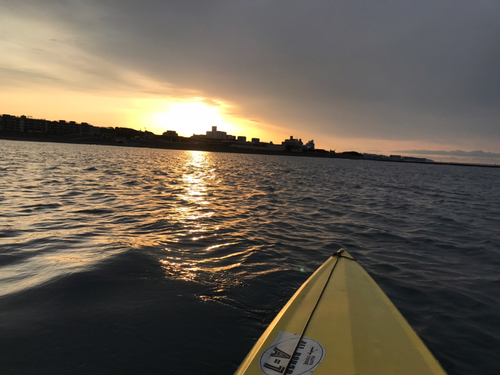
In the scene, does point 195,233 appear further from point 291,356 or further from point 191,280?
point 291,356

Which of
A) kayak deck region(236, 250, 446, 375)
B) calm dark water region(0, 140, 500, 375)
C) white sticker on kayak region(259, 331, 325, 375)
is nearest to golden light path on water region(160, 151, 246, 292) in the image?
calm dark water region(0, 140, 500, 375)

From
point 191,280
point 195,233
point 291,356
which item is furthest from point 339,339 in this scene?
point 195,233

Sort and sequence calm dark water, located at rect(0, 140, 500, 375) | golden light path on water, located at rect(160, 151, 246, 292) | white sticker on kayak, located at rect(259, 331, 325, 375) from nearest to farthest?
1. white sticker on kayak, located at rect(259, 331, 325, 375)
2. calm dark water, located at rect(0, 140, 500, 375)
3. golden light path on water, located at rect(160, 151, 246, 292)

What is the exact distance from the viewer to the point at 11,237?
7.09 meters

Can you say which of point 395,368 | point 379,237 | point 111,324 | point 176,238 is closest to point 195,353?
point 111,324

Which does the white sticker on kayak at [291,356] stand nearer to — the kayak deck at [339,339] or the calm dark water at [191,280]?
the kayak deck at [339,339]

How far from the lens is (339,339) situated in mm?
3047

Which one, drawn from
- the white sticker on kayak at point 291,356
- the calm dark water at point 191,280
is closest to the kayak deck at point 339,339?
the white sticker on kayak at point 291,356

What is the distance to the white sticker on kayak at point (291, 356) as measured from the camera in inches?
101

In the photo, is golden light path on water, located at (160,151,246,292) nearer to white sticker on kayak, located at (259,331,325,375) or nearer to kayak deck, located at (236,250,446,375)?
kayak deck, located at (236,250,446,375)

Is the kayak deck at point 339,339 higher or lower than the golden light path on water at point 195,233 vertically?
higher

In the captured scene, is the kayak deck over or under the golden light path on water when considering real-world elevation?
over

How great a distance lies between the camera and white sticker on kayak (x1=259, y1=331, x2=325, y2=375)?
101 inches

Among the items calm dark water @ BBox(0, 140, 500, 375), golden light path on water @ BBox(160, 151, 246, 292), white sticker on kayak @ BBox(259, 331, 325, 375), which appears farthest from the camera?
golden light path on water @ BBox(160, 151, 246, 292)
